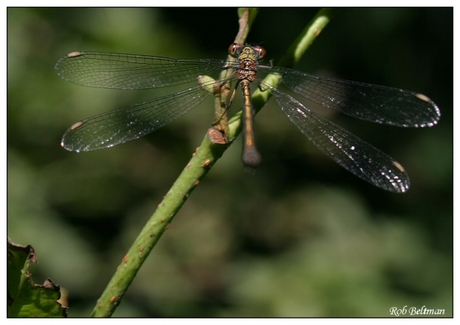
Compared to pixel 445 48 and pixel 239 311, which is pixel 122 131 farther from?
pixel 445 48

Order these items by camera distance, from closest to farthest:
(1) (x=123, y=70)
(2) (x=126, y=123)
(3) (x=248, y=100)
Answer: (3) (x=248, y=100) < (2) (x=126, y=123) < (1) (x=123, y=70)

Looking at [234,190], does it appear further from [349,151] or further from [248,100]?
[248,100]

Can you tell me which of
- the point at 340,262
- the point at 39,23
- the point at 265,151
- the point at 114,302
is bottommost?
the point at 340,262

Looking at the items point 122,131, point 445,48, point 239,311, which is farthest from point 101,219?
point 445,48

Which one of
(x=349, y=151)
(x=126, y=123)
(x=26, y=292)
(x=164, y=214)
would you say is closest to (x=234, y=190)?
(x=349, y=151)

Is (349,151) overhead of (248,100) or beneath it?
beneath

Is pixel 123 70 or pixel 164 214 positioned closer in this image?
pixel 164 214
